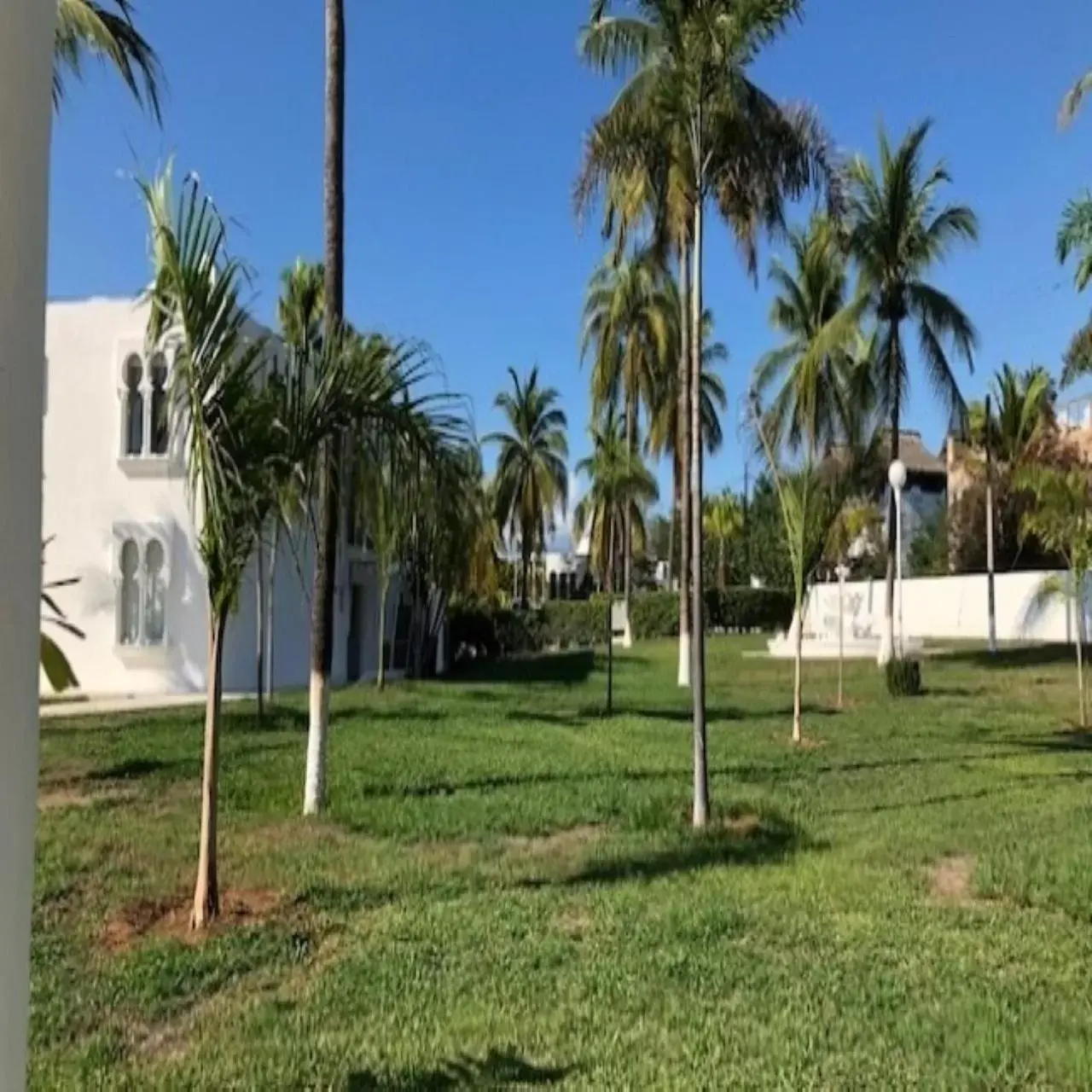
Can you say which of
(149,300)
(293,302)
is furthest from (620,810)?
(293,302)

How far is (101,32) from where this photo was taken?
8.09 meters

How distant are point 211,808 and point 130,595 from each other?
14.3 metres

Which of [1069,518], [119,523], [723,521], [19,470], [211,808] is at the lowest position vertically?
[211,808]

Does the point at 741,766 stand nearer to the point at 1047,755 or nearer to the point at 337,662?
the point at 1047,755

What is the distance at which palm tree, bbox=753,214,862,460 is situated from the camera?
25.5 meters

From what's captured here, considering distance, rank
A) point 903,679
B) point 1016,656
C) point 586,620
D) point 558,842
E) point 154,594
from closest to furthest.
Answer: point 558,842, point 154,594, point 903,679, point 1016,656, point 586,620

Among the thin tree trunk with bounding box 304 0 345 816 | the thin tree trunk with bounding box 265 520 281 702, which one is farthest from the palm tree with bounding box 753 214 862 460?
the thin tree trunk with bounding box 304 0 345 816

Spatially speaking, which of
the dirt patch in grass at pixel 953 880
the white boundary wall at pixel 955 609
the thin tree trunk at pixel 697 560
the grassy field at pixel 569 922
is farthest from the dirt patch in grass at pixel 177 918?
the white boundary wall at pixel 955 609

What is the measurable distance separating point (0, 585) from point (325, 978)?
3.47 m

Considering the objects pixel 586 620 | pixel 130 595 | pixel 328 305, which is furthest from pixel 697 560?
pixel 586 620

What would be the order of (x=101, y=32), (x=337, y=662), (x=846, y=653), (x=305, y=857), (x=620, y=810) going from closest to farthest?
(x=305, y=857) < (x=101, y=32) < (x=620, y=810) < (x=337, y=662) < (x=846, y=653)

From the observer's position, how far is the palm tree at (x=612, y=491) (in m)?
28.0

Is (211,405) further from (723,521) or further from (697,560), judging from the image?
(723,521)

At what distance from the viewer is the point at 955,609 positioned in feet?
129
